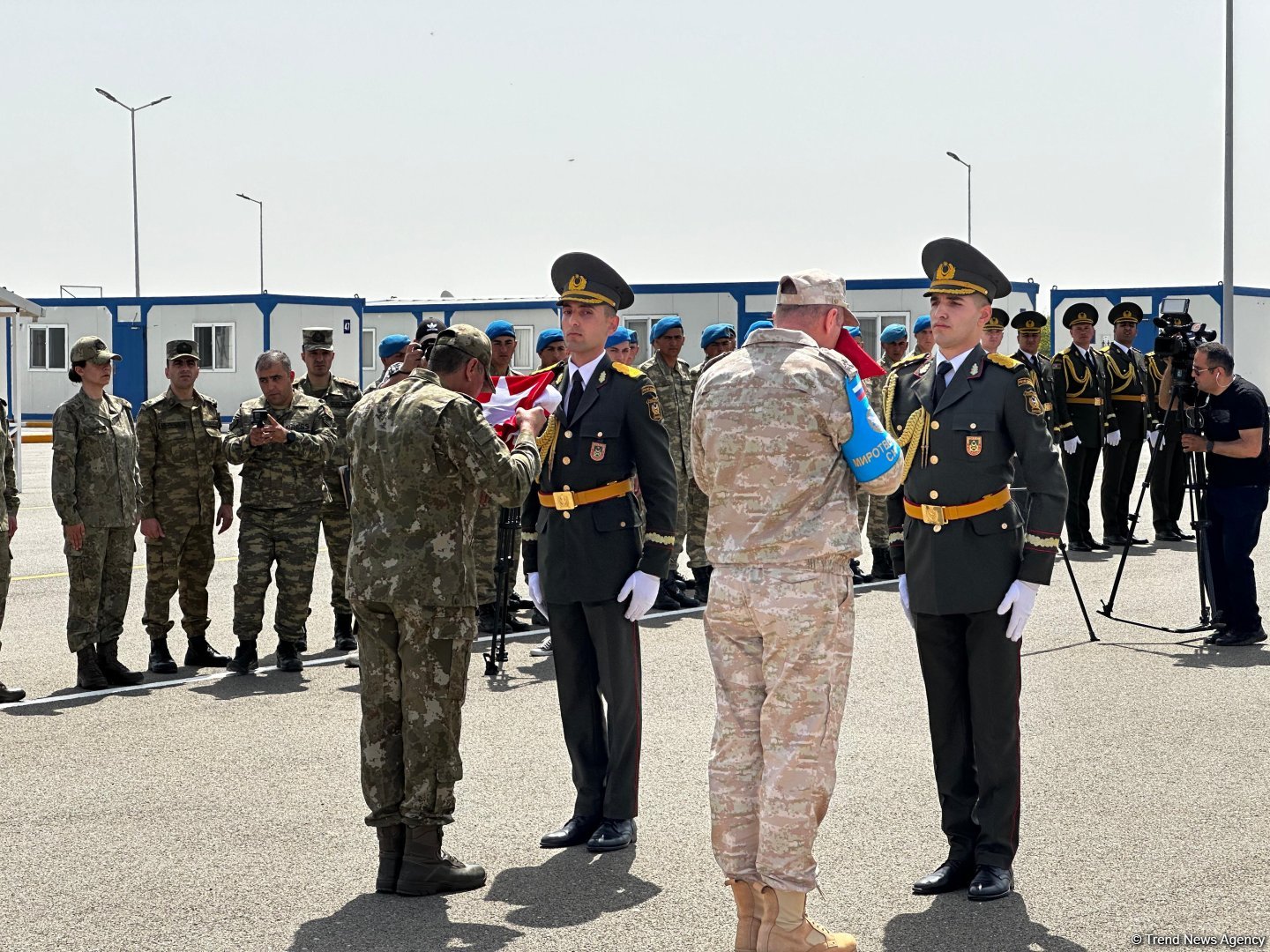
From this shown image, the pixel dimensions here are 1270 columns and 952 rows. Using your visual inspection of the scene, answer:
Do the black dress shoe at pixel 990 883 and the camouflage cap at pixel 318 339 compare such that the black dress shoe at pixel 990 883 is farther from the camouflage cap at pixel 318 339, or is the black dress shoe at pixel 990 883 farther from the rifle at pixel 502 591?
the camouflage cap at pixel 318 339

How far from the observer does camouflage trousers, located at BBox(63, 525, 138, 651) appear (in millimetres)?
8461

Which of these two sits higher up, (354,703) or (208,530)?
(208,530)

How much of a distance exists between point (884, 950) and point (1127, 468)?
11859 mm

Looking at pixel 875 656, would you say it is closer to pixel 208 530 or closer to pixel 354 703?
pixel 354 703

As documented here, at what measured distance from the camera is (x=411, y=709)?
16.7 feet

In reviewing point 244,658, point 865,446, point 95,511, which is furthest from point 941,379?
point 95,511

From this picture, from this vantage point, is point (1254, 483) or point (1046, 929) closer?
point (1046, 929)

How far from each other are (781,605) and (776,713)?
0.33 m

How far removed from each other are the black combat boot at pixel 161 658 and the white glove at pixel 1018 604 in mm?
5790

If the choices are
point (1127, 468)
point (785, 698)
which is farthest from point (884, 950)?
point (1127, 468)

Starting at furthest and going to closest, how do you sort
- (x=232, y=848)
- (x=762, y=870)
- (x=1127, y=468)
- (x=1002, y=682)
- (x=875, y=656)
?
(x=1127, y=468) < (x=875, y=656) < (x=232, y=848) < (x=1002, y=682) < (x=762, y=870)

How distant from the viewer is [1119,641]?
31.2ft

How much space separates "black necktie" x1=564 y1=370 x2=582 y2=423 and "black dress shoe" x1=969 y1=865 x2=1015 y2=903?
91.9 inches

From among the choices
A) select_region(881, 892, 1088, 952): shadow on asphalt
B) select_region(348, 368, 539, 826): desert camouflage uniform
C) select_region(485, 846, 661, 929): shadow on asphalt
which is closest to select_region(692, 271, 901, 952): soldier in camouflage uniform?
select_region(881, 892, 1088, 952): shadow on asphalt
